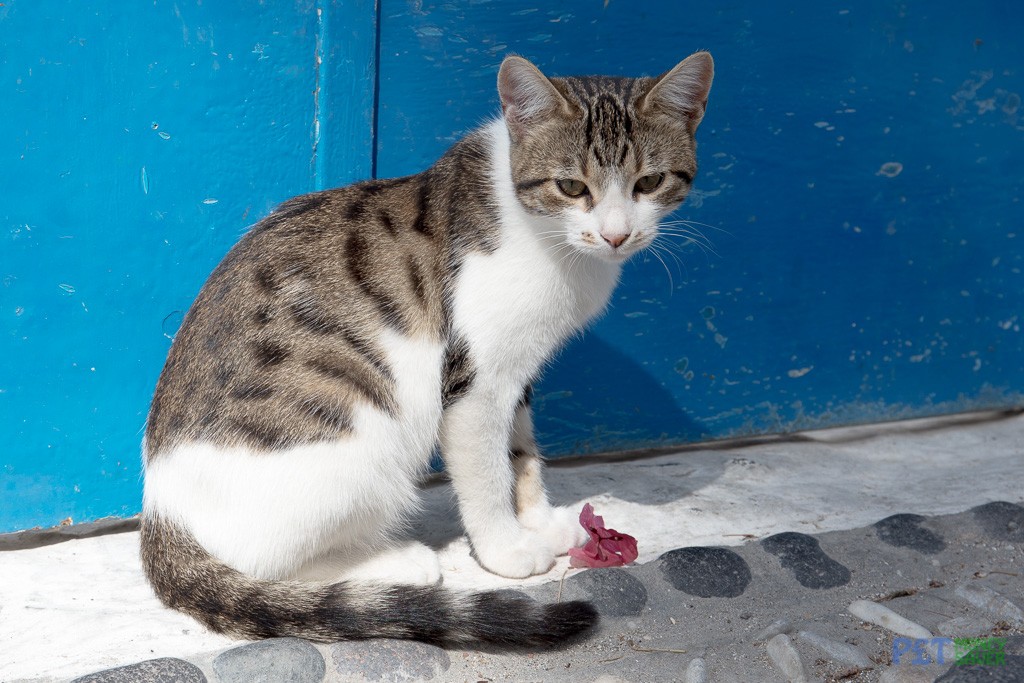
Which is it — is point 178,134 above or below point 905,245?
above

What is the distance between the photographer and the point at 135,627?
2.57 metres

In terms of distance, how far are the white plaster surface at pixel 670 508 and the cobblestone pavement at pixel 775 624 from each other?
15 centimetres

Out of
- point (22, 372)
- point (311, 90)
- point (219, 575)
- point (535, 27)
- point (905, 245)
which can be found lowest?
point (219, 575)

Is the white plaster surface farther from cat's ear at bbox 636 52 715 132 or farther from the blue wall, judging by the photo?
cat's ear at bbox 636 52 715 132

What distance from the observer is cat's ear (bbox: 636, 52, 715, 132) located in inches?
98.0

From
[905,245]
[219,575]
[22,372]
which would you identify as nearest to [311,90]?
[22,372]

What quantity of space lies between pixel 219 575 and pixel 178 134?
124 centimetres

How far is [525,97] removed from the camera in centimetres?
253

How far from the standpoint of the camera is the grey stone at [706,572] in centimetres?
275

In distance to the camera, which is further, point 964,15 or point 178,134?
point 964,15

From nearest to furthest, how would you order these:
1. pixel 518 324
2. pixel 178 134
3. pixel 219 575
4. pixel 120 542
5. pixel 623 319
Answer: pixel 219 575 → pixel 518 324 → pixel 178 134 → pixel 120 542 → pixel 623 319

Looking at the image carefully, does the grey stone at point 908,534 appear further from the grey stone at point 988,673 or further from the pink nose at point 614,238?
the pink nose at point 614,238

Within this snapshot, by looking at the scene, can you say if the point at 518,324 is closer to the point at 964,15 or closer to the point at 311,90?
the point at 311,90

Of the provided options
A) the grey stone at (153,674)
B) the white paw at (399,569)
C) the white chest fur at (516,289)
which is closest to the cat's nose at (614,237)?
the white chest fur at (516,289)
